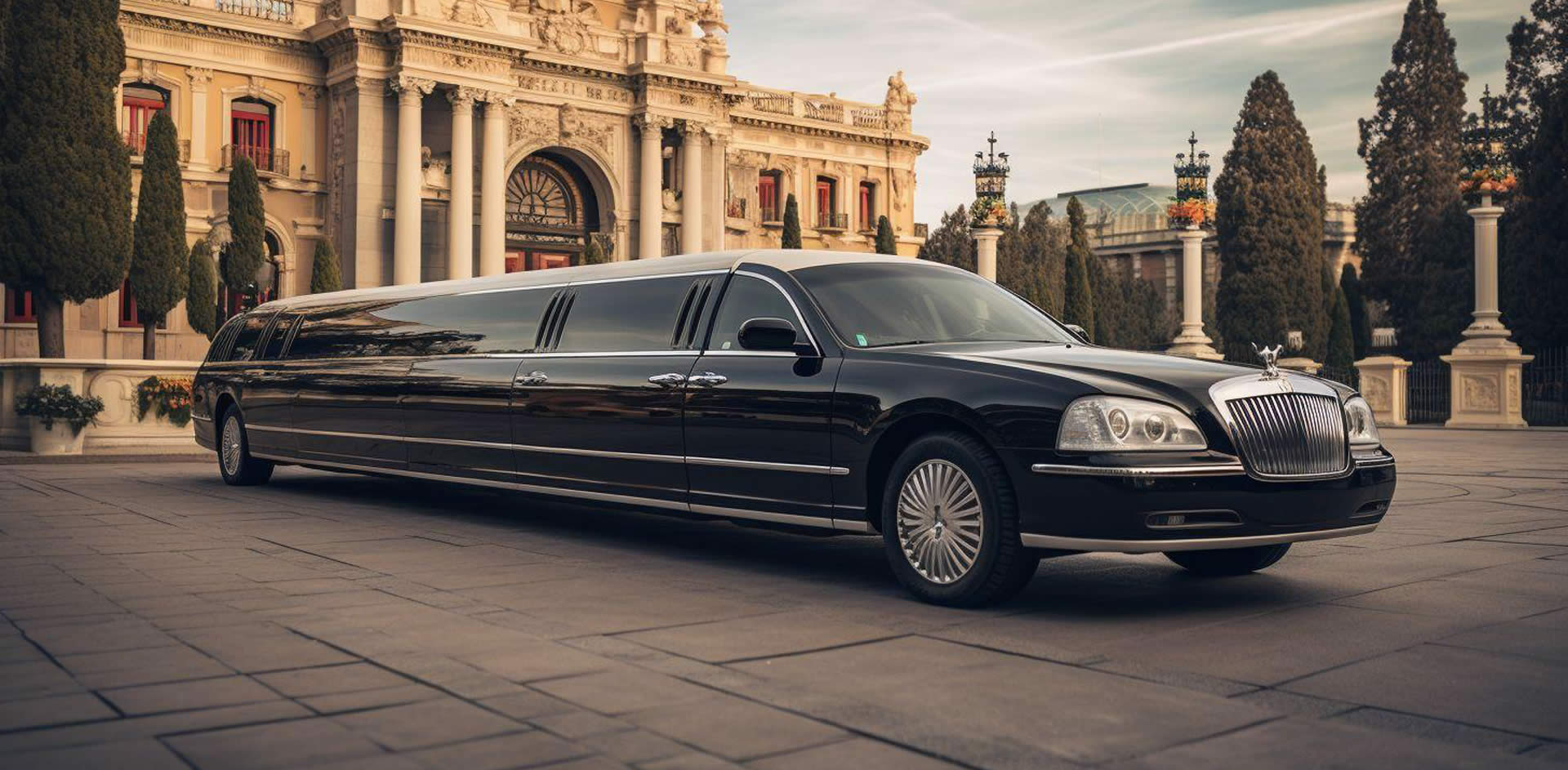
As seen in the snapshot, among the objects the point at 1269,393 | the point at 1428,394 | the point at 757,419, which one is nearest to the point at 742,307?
the point at 757,419

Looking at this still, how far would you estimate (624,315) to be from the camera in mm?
8672

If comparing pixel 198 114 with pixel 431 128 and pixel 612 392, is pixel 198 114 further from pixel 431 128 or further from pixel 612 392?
pixel 612 392

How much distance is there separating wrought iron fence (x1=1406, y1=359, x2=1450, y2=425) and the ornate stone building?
25289mm

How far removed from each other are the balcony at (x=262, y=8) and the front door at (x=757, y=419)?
126 ft

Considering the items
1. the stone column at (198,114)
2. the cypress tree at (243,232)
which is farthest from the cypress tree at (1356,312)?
the stone column at (198,114)

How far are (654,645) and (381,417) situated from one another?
20.5 feet

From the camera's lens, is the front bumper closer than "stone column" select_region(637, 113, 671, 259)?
Yes

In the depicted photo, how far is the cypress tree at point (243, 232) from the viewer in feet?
112

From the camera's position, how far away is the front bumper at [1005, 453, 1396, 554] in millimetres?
5867

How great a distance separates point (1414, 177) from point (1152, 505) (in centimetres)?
5119

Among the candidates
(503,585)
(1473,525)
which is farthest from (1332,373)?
(503,585)

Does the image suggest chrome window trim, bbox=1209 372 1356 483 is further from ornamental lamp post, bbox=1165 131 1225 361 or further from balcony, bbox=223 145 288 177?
balcony, bbox=223 145 288 177

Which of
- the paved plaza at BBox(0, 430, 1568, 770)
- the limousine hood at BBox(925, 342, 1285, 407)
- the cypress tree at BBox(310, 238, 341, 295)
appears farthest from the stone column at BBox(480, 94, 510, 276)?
the limousine hood at BBox(925, 342, 1285, 407)

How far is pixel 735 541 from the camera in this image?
29.3ft
